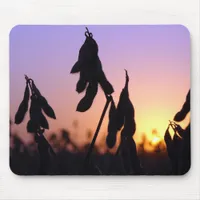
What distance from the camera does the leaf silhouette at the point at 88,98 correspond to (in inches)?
56.1

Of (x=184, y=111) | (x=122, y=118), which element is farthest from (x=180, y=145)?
(x=122, y=118)

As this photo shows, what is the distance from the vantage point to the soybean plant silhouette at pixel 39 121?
142 cm

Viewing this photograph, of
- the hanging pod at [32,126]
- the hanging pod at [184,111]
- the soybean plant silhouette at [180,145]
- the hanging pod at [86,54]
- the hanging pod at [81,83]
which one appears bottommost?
the soybean plant silhouette at [180,145]

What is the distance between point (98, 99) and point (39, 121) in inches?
9.8

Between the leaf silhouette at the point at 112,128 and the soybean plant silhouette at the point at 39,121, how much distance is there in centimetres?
22

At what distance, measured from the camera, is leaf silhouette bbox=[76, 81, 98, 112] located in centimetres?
142

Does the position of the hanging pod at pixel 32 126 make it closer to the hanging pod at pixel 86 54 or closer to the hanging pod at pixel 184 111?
the hanging pod at pixel 86 54

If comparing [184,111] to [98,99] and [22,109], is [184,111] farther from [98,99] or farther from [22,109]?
[22,109]

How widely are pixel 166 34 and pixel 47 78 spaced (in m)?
0.50

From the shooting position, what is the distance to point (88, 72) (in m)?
1.43

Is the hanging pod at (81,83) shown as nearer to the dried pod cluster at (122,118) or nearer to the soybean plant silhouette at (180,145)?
the dried pod cluster at (122,118)

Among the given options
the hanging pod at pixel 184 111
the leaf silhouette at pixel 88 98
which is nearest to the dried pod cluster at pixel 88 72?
the leaf silhouette at pixel 88 98

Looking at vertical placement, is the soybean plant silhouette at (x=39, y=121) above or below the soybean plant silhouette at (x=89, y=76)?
below
